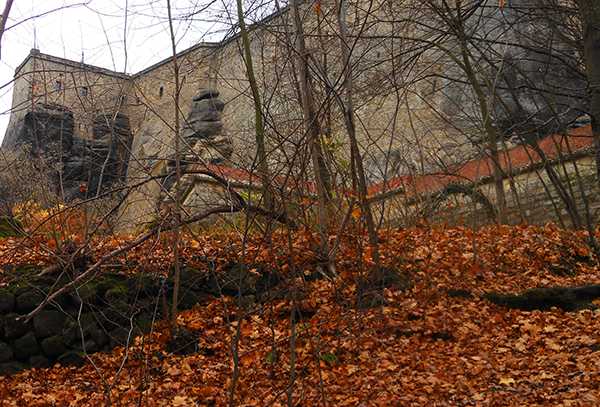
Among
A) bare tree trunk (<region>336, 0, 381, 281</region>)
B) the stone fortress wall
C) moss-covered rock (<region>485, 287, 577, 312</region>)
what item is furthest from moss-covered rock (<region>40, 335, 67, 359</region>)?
moss-covered rock (<region>485, 287, 577, 312</region>)

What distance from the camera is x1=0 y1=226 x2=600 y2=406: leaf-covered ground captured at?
315 cm

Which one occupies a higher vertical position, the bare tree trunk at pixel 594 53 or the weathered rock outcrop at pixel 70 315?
A: the bare tree trunk at pixel 594 53

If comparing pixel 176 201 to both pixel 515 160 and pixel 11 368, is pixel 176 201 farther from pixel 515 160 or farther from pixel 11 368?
pixel 515 160

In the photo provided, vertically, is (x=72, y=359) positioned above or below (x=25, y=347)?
below

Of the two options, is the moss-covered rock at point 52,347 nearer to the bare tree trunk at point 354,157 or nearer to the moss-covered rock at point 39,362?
the moss-covered rock at point 39,362

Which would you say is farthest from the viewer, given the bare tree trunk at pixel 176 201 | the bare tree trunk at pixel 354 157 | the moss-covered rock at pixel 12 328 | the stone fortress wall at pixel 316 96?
the stone fortress wall at pixel 316 96

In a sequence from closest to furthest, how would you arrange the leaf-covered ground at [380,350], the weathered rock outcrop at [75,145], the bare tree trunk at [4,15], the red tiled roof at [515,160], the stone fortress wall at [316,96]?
the leaf-covered ground at [380,350]
the bare tree trunk at [4,15]
the stone fortress wall at [316,96]
the weathered rock outcrop at [75,145]
the red tiled roof at [515,160]

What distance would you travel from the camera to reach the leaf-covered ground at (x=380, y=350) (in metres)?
3.15

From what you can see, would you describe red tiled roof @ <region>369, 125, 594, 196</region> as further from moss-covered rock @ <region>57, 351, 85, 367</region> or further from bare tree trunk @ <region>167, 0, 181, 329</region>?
moss-covered rock @ <region>57, 351, 85, 367</region>

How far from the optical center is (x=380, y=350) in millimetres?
4020

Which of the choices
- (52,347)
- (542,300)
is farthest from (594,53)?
(52,347)

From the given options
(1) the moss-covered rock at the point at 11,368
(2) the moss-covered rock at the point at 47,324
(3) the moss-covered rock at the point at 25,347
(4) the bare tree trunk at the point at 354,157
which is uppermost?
(4) the bare tree trunk at the point at 354,157

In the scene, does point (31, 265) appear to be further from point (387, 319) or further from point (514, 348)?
point (514, 348)

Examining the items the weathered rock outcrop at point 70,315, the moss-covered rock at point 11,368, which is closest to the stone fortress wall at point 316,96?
the weathered rock outcrop at point 70,315
